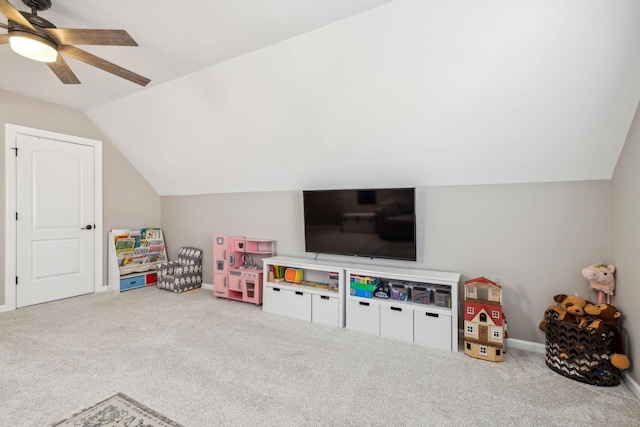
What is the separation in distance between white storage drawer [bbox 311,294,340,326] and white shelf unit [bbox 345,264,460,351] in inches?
5.4

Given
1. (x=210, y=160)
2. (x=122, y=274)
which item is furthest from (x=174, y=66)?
(x=122, y=274)

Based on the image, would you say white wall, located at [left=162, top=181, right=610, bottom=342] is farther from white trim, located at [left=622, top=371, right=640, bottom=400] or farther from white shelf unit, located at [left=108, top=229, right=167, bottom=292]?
white shelf unit, located at [left=108, top=229, right=167, bottom=292]

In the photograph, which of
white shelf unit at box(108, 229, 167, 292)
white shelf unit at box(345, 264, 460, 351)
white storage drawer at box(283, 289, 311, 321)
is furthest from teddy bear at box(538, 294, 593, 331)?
white shelf unit at box(108, 229, 167, 292)

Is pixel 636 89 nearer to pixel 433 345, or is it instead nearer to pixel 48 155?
pixel 433 345

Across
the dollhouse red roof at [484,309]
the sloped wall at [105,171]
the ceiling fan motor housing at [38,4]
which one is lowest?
the dollhouse red roof at [484,309]

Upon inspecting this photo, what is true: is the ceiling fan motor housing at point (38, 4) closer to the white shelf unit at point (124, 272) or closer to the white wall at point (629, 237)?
the white shelf unit at point (124, 272)

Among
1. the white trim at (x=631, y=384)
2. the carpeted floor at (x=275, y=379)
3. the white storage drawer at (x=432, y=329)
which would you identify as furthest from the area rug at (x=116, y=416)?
the white trim at (x=631, y=384)

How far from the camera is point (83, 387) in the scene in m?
1.98

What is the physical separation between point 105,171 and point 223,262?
89.2 inches

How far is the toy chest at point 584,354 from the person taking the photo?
201 cm

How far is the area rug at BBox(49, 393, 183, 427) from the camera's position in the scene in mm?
1642

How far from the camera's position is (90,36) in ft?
5.93

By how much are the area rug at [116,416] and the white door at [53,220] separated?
284cm

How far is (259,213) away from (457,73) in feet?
9.42
